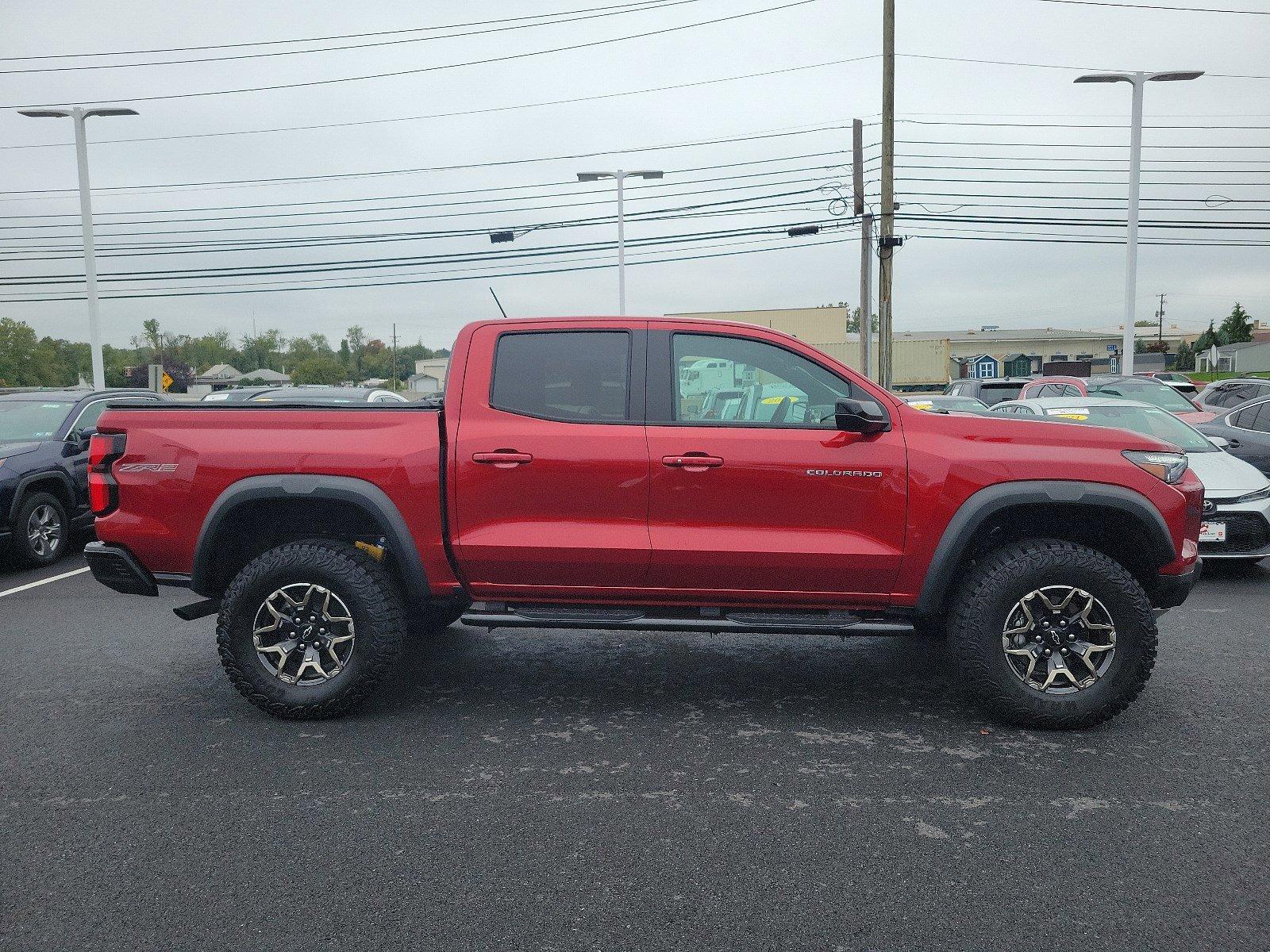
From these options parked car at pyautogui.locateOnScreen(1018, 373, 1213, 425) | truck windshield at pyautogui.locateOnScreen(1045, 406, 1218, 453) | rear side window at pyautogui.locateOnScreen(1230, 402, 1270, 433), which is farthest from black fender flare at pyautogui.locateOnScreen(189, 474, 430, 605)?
rear side window at pyautogui.locateOnScreen(1230, 402, 1270, 433)

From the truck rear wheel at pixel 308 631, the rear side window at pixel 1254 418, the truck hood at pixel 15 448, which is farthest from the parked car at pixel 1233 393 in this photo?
the truck hood at pixel 15 448

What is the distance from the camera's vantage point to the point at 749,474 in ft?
15.3

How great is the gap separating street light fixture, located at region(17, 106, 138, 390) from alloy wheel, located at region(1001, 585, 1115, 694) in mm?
23070

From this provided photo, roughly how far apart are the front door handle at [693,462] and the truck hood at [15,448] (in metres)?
7.63

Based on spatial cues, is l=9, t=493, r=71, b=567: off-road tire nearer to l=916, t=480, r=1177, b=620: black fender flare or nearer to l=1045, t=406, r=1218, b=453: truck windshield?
l=916, t=480, r=1177, b=620: black fender flare

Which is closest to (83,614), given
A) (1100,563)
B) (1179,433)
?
(1100,563)

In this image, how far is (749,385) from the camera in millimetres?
4918

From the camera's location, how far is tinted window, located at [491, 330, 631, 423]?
489 centimetres

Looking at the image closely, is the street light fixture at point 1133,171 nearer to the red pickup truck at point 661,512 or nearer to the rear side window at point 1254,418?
the rear side window at point 1254,418

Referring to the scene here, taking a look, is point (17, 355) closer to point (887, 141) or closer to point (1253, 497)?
point (887, 141)

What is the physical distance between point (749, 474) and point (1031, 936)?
233cm

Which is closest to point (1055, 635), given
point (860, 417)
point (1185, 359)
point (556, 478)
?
point (860, 417)

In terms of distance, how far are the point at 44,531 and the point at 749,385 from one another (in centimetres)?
799

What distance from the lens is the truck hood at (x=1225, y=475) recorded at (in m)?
→ 7.98
